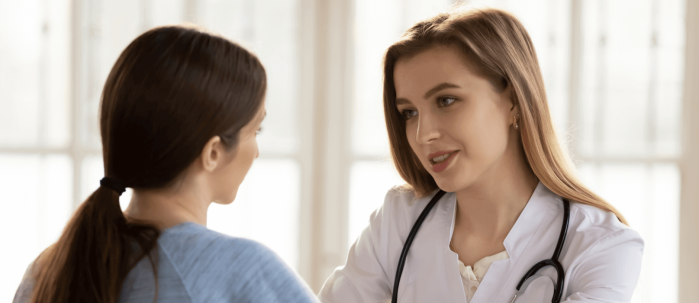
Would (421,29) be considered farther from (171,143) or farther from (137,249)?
(137,249)

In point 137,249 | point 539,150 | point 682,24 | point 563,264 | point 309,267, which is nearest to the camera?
point 137,249

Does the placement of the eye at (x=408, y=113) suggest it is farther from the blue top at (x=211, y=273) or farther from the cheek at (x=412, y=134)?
the blue top at (x=211, y=273)

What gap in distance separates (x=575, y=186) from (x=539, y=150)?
14cm

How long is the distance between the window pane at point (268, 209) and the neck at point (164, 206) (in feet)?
6.09

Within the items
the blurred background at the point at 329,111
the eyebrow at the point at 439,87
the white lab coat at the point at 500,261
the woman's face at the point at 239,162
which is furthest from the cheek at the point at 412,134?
the blurred background at the point at 329,111

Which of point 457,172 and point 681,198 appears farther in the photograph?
point 681,198

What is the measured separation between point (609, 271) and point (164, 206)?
0.90 meters

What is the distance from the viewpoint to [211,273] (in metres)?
0.69

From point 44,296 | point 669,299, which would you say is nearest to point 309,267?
Result: point 669,299

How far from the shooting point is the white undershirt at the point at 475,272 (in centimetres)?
124

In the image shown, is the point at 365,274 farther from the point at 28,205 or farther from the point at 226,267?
the point at 28,205

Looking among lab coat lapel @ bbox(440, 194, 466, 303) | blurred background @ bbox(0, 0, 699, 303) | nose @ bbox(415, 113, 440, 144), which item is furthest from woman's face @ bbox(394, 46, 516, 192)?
blurred background @ bbox(0, 0, 699, 303)

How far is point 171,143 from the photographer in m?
0.74

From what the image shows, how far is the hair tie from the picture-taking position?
0.75 m
